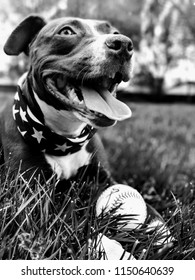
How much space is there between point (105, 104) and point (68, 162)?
444mm

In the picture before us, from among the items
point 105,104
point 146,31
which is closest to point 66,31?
point 105,104

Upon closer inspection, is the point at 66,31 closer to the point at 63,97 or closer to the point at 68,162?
the point at 63,97

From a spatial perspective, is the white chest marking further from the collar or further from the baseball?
the baseball

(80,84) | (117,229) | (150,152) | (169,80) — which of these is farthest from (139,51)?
(117,229)

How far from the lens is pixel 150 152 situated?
3.43m

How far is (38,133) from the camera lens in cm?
201

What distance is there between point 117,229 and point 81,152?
1.87 feet

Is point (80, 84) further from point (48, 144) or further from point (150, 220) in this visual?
point (150, 220)

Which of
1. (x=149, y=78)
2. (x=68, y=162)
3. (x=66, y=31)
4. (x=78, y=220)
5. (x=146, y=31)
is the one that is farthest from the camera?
(x=149, y=78)

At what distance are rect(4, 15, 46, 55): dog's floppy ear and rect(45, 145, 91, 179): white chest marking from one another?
0.57m

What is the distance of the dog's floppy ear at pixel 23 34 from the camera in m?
2.17

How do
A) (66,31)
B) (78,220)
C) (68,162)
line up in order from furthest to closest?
(68,162)
(66,31)
(78,220)

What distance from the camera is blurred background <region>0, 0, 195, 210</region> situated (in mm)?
2838

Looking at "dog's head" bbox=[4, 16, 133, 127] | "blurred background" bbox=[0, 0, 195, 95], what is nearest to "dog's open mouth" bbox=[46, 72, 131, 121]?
"dog's head" bbox=[4, 16, 133, 127]
